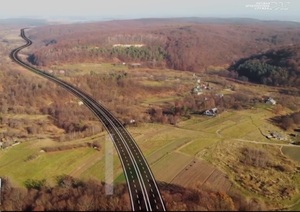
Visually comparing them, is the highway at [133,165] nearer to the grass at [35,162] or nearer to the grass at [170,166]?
the grass at [170,166]

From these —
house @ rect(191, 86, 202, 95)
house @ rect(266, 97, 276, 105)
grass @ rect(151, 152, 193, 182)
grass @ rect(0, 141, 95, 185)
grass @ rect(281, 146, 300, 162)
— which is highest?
grass @ rect(151, 152, 193, 182)

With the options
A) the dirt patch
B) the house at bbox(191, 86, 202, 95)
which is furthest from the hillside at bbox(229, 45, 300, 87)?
the dirt patch

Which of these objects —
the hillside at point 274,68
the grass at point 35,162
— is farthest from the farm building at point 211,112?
the hillside at point 274,68

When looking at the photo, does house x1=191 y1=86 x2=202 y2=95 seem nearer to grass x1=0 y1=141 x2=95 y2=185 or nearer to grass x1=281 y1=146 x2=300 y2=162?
grass x1=281 y1=146 x2=300 y2=162

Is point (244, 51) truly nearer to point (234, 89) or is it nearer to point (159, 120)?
point (234, 89)

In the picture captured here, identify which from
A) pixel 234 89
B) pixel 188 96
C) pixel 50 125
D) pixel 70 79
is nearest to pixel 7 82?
pixel 70 79
